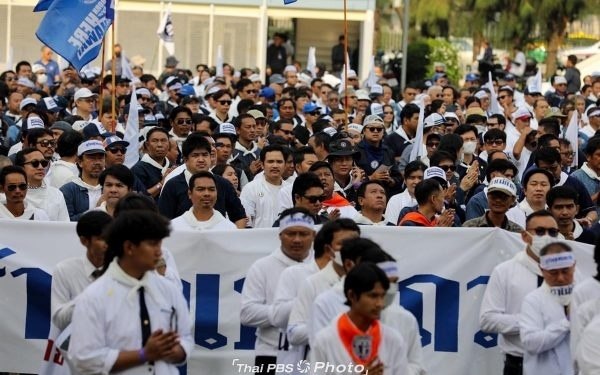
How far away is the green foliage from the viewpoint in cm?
4003

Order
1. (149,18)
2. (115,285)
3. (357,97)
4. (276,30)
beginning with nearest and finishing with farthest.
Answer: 1. (115,285)
2. (357,97)
3. (149,18)
4. (276,30)

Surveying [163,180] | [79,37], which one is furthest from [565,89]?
[163,180]

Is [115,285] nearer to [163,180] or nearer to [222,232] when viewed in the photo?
[222,232]

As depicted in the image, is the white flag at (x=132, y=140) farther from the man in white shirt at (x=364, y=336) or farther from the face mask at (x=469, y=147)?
the man in white shirt at (x=364, y=336)

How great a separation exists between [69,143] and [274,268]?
488 centimetres

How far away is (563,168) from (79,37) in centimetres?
508

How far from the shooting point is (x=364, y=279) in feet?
24.7

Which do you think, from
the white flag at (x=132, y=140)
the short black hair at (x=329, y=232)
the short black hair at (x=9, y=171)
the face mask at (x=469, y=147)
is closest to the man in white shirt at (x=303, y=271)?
the short black hair at (x=329, y=232)

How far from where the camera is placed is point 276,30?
1625 inches

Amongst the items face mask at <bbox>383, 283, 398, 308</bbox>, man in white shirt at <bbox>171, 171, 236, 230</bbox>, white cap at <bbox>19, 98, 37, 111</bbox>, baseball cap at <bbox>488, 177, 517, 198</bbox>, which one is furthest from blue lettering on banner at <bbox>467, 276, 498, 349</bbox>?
white cap at <bbox>19, 98, 37, 111</bbox>

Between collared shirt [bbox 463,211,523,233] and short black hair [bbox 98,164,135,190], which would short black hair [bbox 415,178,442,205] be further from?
short black hair [bbox 98,164,135,190]

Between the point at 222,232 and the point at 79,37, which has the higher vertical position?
the point at 79,37

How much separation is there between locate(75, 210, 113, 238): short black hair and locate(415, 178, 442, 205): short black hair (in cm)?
385

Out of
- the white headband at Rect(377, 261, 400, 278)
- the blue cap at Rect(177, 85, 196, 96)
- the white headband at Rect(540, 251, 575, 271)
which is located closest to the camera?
the white headband at Rect(377, 261, 400, 278)
